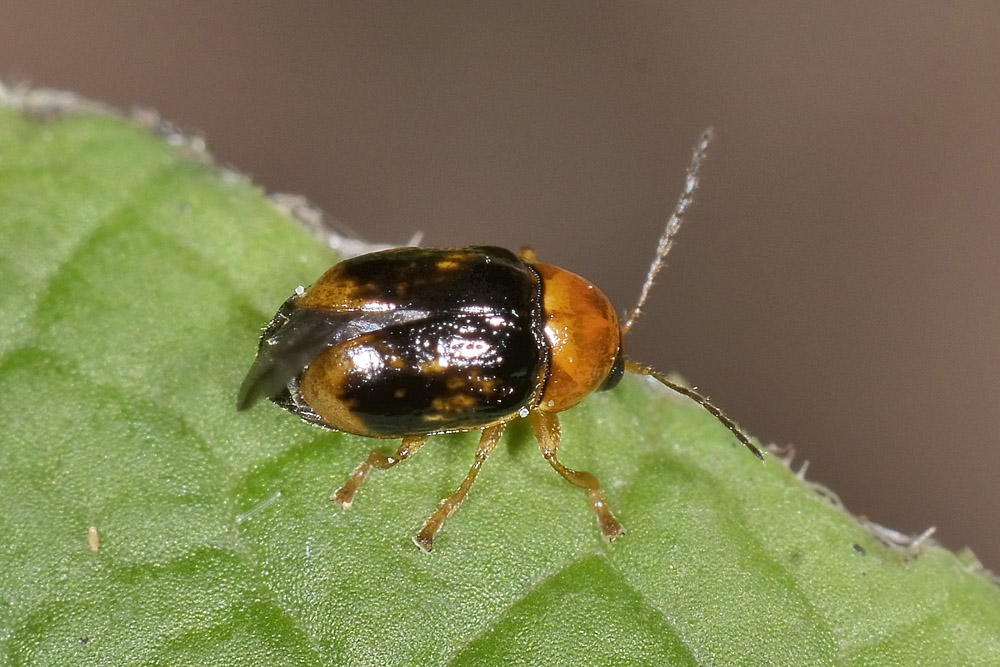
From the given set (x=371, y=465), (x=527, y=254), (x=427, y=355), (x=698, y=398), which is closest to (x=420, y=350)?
(x=427, y=355)

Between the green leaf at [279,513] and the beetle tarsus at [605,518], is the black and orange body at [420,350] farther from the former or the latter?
the beetle tarsus at [605,518]

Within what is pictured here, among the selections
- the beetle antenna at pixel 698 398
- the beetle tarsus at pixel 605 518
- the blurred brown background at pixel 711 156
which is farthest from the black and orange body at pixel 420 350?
the blurred brown background at pixel 711 156

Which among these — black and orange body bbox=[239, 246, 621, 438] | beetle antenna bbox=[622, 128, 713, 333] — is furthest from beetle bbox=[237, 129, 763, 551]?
beetle antenna bbox=[622, 128, 713, 333]

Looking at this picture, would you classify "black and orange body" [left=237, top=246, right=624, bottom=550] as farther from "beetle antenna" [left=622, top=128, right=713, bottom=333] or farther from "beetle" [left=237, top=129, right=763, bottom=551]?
"beetle antenna" [left=622, top=128, right=713, bottom=333]

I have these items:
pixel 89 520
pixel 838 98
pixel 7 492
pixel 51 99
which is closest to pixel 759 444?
pixel 89 520

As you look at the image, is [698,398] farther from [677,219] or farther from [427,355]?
[427,355]

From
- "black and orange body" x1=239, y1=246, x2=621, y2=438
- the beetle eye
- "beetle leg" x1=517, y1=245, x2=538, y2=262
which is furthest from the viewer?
"beetle leg" x1=517, y1=245, x2=538, y2=262

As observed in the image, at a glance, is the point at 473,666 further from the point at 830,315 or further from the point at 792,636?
the point at 830,315
